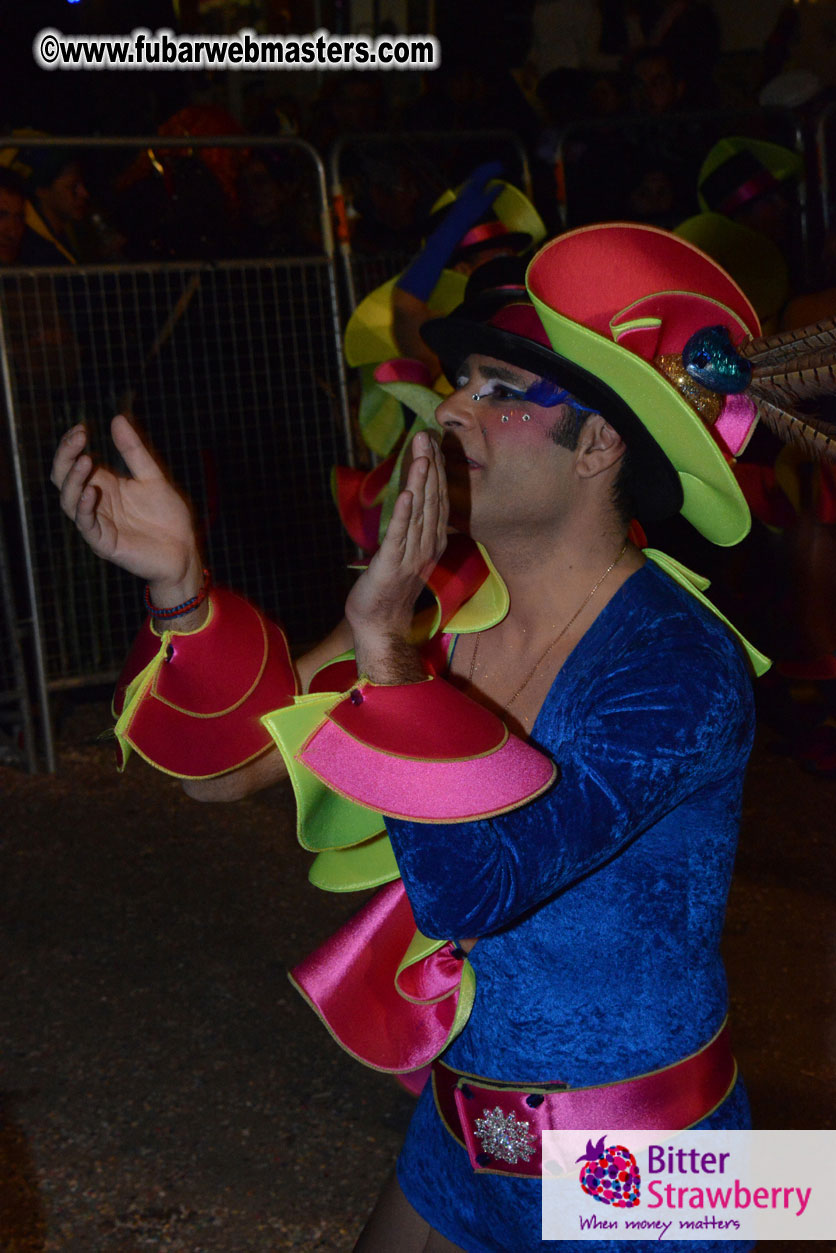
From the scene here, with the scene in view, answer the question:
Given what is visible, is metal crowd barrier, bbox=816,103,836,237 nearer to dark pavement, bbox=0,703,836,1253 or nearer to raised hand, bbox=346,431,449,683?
dark pavement, bbox=0,703,836,1253

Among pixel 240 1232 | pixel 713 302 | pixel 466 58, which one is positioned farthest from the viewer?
pixel 466 58

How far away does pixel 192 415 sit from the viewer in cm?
562

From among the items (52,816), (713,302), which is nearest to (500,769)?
(713,302)

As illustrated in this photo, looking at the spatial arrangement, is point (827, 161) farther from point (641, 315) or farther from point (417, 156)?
point (641, 315)

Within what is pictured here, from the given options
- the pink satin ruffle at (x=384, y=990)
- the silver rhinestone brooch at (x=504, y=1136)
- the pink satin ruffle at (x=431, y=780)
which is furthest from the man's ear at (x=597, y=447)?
the silver rhinestone brooch at (x=504, y=1136)

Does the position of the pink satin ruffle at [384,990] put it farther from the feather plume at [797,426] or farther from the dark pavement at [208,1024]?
the dark pavement at [208,1024]

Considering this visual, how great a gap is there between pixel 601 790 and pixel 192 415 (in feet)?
15.0

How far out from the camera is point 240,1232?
2.81 meters

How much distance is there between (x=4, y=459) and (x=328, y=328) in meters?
1.53

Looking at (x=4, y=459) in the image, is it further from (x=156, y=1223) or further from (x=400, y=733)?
(x=400, y=733)

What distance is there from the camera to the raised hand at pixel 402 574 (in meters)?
1.35

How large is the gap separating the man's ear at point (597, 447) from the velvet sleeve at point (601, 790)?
28 cm

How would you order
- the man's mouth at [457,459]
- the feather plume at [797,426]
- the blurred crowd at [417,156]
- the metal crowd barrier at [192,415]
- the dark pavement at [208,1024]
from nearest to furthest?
the feather plume at [797,426] → the man's mouth at [457,459] → the dark pavement at [208,1024] → the metal crowd barrier at [192,415] → the blurred crowd at [417,156]

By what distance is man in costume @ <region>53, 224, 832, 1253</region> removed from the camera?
1365mm
